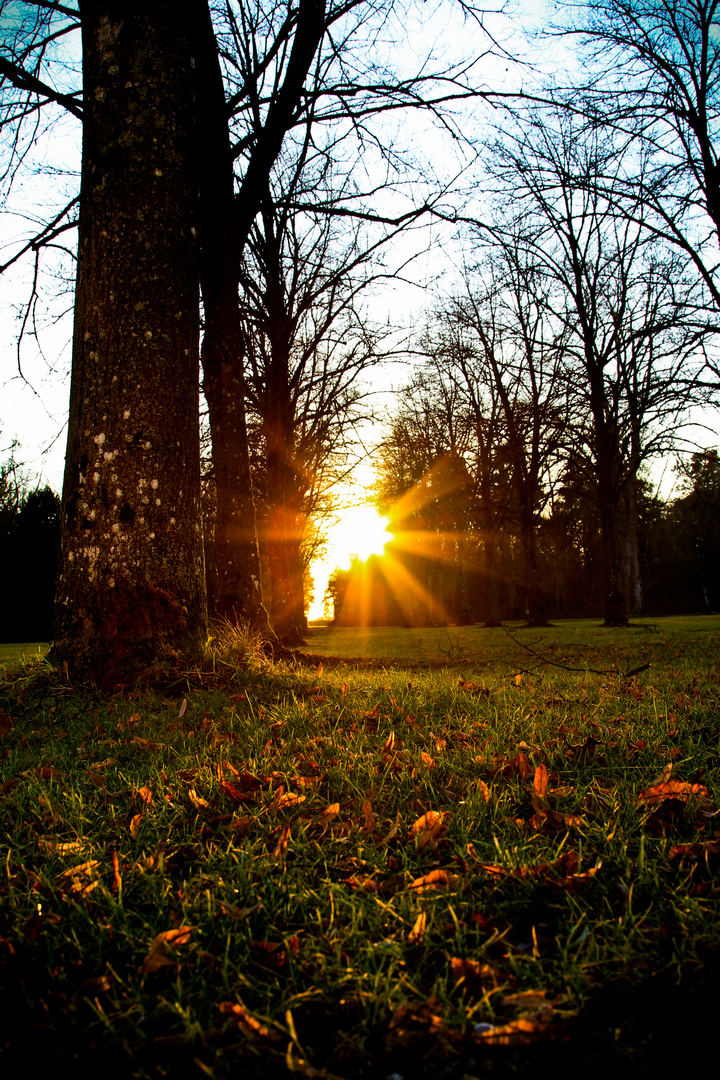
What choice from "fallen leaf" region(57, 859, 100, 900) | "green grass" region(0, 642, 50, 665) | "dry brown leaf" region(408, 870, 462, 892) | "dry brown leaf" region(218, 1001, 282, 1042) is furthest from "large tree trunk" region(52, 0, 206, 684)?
"dry brown leaf" region(218, 1001, 282, 1042)

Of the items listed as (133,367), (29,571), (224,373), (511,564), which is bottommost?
(511,564)

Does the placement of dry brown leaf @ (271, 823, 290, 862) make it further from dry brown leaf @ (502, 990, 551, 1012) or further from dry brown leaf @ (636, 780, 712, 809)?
dry brown leaf @ (636, 780, 712, 809)

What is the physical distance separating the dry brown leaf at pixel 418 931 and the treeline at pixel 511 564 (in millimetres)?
23014

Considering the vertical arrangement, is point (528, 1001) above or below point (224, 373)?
below

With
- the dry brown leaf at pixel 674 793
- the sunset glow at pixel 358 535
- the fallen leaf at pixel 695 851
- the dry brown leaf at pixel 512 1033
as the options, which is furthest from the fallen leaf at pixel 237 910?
the sunset glow at pixel 358 535

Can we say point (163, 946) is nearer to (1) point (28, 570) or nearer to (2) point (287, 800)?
(2) point (287, 800)

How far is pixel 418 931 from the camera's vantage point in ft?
4.43

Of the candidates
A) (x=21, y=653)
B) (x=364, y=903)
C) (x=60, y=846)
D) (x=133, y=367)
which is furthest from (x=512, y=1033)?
(x=21, y=653)

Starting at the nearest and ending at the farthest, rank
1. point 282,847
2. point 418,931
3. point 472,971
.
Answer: point 472,971 < point 418,931 < point 282,847

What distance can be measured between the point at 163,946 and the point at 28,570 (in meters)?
29.3

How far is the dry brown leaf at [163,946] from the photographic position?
4.12 ft

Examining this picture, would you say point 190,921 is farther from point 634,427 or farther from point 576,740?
point 634,427

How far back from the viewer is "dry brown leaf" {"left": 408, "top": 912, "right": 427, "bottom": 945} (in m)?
1.34

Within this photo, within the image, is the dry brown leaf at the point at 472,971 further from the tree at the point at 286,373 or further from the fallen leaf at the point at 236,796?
the tree at the point at 286,373
